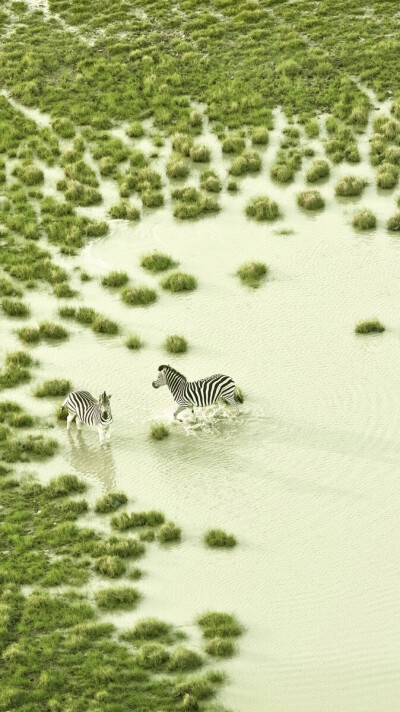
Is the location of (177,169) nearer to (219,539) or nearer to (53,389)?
(53,389)

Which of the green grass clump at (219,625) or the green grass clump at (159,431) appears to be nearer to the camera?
the green grass clump at (219,625)

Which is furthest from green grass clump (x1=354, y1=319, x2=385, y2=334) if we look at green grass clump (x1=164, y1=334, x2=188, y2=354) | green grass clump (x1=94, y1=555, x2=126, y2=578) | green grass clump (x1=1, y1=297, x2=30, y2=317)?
green grass clump (x1=94, y1=555, x2=126, y2=578)

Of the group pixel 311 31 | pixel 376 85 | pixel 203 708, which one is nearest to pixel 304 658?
pixel 203 708

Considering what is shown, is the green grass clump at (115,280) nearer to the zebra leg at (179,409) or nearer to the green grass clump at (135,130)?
the zebra leg at (179,409)

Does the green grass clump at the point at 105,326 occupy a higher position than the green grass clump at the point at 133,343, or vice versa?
the green grass clump at the point at 105,326

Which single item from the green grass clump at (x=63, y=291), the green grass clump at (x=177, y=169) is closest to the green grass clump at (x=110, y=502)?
the green grass clump at (x=63, y=291)

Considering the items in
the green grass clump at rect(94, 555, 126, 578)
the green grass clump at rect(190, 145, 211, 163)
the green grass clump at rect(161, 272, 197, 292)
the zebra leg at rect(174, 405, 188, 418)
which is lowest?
the green grass clump at rect(94, 555, 126, 578)

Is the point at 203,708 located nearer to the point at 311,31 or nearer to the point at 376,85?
the point at 376,85

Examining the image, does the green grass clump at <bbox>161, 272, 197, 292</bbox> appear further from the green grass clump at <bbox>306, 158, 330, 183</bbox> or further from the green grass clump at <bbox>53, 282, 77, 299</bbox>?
the green grass clump at <bbox>306, 158, 330, 183</bbox>
